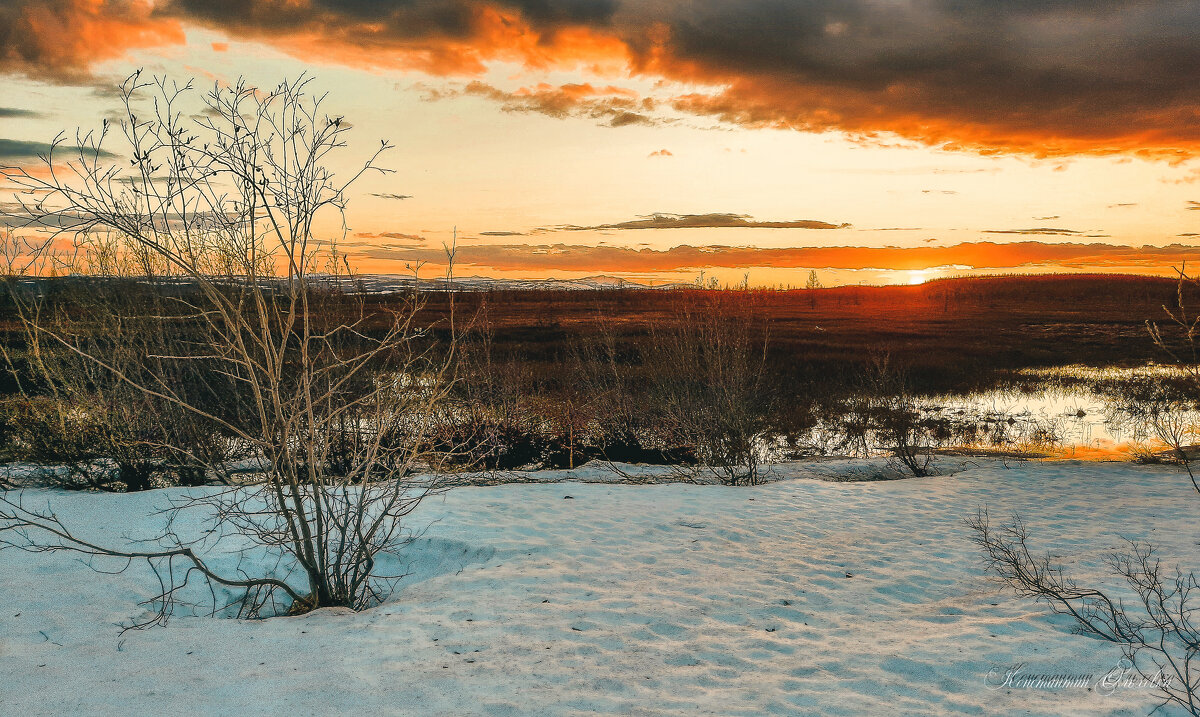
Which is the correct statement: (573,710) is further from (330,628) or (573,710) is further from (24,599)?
(24,599)

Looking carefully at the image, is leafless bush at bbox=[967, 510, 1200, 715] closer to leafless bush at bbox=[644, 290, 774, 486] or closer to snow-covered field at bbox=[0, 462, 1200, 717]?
snow-covered field at bbox=[0, 462, 1200, 717]

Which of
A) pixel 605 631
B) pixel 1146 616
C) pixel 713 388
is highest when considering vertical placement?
pixel 713 388

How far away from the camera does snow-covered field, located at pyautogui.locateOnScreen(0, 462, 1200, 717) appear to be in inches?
162

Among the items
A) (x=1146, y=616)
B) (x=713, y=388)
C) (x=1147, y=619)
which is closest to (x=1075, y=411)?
(x=713, y=388)

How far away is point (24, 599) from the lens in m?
5.52

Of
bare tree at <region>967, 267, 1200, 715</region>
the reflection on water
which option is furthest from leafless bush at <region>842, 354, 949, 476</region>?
bare tree at <region>967, 267, 1200, 715</region>

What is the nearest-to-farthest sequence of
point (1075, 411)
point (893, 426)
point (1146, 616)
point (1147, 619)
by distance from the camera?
point (1147, 619) < point (1146, 616) < point (893, 426) < point (1075, 411)

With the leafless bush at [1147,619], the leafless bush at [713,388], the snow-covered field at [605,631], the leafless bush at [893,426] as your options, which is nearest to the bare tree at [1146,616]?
the leafless bush at [1147,619]

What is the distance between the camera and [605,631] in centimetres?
526

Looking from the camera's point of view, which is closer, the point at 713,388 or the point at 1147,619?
the point at 1147,619

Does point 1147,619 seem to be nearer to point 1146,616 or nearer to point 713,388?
point 1146,616

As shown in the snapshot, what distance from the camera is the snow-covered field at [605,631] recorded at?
13.5 feet

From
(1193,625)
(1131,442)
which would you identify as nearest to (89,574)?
(1193,625)

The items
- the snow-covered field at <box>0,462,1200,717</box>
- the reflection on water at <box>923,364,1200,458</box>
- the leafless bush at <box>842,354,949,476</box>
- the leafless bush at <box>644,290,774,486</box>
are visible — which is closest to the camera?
the snow-covered field at <box>0,462,1200,717</box>
